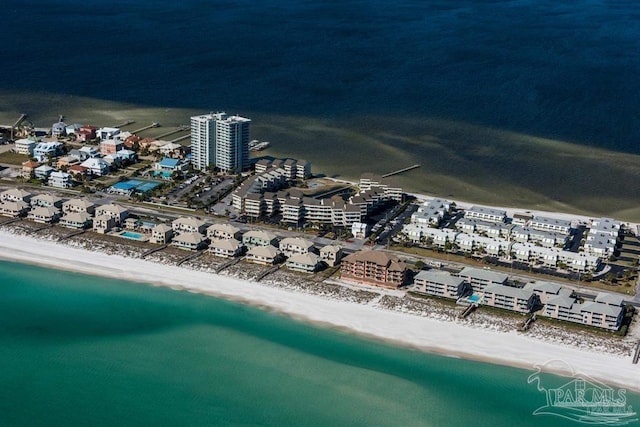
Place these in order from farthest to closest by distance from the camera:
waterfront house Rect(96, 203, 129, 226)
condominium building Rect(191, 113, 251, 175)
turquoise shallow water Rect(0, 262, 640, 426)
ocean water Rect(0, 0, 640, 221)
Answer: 1. ocean water Rect(0, 0, 640, 221)
2. condominium building Rect(191, 113, 251, 175)
3. waterfront house Rect(96, 203, 129, 226)
4. turquoise shallow water Rect(0, 262, 640, 426)

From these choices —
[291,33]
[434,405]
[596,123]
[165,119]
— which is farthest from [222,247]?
[291,33]

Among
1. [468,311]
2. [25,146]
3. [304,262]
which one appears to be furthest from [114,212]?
[468,311]

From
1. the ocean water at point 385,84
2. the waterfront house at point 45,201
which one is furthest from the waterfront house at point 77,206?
the ocean water at point 385,84

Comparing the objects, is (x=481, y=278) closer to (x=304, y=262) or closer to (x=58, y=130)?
(x=304, y=262)

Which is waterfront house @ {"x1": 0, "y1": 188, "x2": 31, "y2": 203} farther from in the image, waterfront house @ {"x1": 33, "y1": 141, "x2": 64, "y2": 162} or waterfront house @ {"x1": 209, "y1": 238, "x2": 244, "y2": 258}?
waterfront house @ {"x1": 209, "y1": 238, "x2": 244, "y2": 258}

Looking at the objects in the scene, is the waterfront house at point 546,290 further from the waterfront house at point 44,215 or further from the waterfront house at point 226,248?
the waterfront house at point 44,215

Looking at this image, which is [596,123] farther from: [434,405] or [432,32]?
[434,405]

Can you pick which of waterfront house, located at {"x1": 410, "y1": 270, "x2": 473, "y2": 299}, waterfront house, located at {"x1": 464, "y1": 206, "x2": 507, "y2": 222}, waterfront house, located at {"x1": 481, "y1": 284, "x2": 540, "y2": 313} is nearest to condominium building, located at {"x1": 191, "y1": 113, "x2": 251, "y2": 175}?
waterfront house, located at {"x1": 464, "y1": 206, "x2": 507, "y2": 222}
